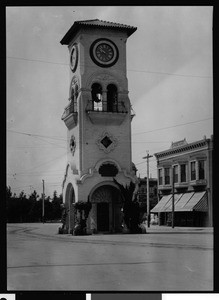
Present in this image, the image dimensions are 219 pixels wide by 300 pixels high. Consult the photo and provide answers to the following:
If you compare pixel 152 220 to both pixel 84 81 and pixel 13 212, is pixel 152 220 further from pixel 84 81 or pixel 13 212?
pixel 13 212

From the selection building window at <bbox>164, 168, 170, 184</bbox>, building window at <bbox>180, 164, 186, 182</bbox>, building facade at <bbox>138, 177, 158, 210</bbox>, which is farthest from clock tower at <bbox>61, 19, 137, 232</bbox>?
building window at <bbox>164, 168, 170, 184</bbox>

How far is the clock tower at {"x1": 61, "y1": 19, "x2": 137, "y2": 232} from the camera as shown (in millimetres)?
22250

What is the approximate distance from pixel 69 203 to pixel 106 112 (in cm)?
488

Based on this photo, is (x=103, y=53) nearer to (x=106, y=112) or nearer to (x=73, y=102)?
(x=73, y=102)

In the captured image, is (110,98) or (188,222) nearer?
(110,98)

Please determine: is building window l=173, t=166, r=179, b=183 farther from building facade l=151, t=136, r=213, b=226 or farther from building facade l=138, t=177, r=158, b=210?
building facade l=138, t=177, r=158, b=210

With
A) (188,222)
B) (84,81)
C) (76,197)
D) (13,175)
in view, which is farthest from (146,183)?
(13,175)

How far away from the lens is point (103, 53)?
2278 centimetres

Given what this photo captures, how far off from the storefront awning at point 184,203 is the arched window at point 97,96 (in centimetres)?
690

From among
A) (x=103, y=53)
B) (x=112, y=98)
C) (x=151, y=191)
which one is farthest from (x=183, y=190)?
(x=103, y=53)

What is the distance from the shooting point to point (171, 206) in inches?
1433

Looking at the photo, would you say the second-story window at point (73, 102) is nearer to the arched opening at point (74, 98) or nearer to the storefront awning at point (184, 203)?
the arched opening at point (74, 98)

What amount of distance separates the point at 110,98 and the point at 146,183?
26.8 ft
